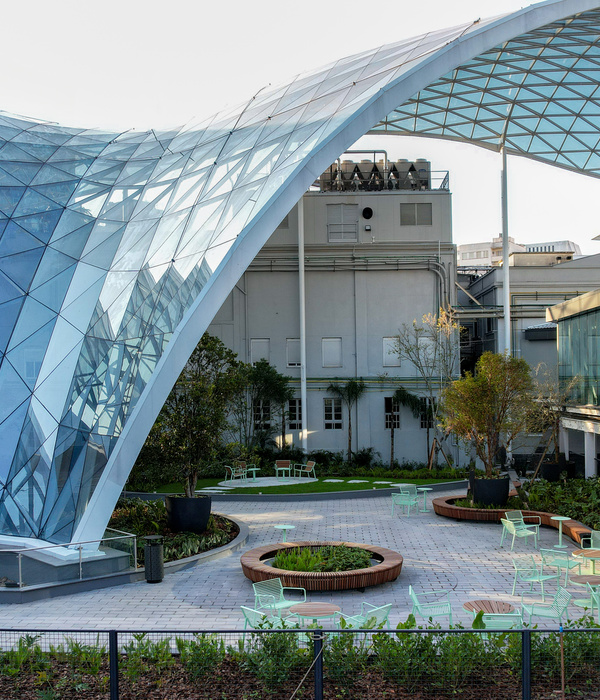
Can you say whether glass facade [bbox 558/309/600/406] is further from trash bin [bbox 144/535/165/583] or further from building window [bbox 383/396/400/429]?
trash bin [bbox 144/535/165/583]

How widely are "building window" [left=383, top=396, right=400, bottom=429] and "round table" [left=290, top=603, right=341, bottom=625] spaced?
2851 centimetres

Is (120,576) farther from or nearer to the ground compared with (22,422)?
nearer to the ground

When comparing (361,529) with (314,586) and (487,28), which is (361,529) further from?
(487,28)

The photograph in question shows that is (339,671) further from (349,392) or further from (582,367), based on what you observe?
(349,392)

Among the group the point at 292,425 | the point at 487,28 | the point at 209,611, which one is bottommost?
the point at 209,611

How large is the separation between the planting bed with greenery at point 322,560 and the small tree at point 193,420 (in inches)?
156

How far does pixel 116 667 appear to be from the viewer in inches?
342

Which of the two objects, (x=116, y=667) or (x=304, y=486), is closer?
(x=116, y=667)

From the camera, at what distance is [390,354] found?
41.2m

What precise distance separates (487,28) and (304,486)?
18712mm

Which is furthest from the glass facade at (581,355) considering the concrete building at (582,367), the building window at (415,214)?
the building window at (415,214)

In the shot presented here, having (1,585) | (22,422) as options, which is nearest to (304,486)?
(22,422)

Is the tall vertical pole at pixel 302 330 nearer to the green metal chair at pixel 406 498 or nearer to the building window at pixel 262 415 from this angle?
the building window at pixel 262 415

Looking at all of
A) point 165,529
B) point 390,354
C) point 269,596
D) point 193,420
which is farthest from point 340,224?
point 269,596
